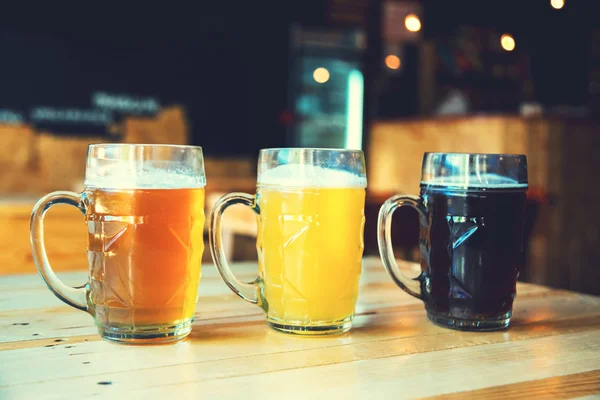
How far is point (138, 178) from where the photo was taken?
2.46 feet

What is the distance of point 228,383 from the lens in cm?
61

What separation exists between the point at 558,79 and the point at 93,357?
6.74m

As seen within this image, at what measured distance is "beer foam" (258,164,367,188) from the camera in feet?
2.59

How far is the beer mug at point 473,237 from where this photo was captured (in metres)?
0.83

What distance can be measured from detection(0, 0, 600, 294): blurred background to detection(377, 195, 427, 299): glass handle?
2617 mm

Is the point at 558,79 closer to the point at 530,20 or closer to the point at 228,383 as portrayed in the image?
the point at 530,20

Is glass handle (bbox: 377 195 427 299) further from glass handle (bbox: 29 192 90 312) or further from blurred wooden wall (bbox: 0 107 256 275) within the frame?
blurred wooden wall (bbox: 0 107 256 275)

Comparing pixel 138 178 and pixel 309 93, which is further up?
pixel 309 93

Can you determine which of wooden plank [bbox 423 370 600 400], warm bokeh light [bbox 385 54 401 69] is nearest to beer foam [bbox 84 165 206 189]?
wooden plank [bbox 423 370 600 400]

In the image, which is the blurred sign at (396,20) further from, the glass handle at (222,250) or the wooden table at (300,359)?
the glass handle at (222,250)

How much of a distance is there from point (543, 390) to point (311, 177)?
346mm

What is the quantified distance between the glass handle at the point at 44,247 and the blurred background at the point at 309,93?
2.66 m

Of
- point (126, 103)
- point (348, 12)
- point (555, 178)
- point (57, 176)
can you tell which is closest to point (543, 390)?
point (555, 178)

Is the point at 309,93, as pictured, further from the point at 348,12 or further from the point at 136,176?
the point at 136,176
